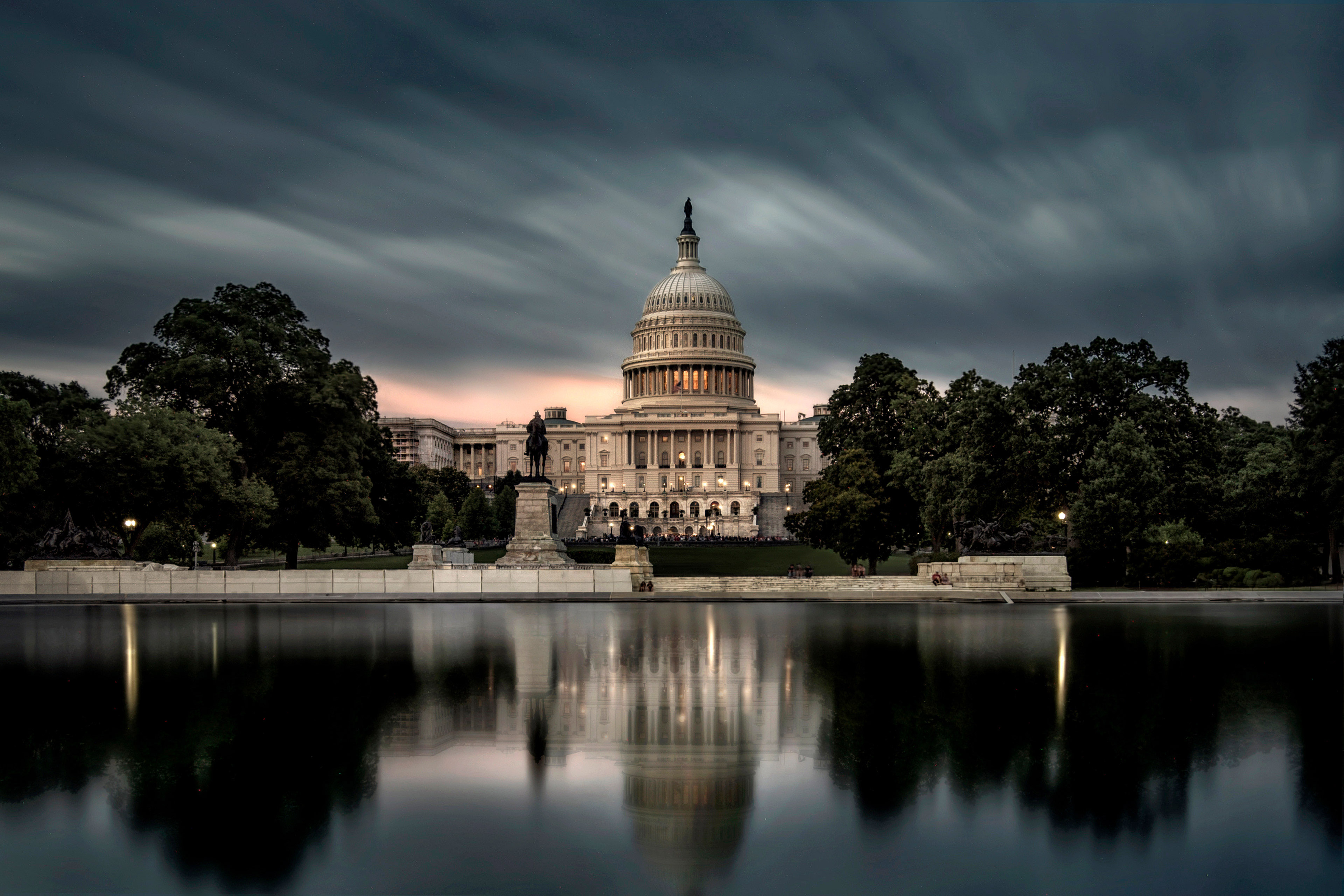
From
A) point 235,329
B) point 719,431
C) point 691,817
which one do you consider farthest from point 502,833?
point 719,431

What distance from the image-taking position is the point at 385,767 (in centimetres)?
1221

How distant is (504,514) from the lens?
4419 inches

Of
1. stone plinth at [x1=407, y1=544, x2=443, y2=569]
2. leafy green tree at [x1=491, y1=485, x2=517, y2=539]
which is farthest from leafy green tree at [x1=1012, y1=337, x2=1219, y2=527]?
leafy green tree at [x1=491, y1=485, x2=517, y2=539]

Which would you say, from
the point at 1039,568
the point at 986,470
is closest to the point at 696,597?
the point at 1039,568

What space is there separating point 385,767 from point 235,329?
157ft

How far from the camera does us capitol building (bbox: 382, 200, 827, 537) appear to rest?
15938cm

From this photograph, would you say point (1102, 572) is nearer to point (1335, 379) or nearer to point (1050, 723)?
point (1335, 379)

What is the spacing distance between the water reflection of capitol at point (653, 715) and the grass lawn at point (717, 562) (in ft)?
113

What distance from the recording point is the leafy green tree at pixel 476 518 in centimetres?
10306

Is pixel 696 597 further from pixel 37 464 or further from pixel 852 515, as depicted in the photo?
pixel 37 464

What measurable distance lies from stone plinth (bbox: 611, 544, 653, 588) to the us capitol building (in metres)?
104

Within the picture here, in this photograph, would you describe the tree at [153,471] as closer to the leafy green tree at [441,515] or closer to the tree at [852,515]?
the tree at [852,515]

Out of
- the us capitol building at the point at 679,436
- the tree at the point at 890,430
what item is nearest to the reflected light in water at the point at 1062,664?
the tree at the point at 890,430

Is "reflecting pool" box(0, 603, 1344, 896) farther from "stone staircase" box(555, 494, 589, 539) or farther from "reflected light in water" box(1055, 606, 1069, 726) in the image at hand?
"stone staircase" box(555, 494, 589, 539)
